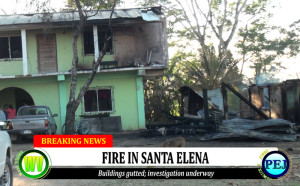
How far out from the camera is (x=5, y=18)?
1773cm

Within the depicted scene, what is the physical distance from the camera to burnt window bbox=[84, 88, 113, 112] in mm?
17844

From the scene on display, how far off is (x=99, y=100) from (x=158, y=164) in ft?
40.9

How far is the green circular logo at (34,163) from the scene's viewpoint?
537 centimetres

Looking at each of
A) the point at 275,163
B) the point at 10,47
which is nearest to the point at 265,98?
the point at 275,163

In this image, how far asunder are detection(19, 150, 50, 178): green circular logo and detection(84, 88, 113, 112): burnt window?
40.5ft

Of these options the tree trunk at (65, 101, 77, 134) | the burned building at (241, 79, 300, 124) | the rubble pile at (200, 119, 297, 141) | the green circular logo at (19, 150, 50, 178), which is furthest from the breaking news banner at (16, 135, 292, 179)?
the burned building at (241, 79, 300, 124)

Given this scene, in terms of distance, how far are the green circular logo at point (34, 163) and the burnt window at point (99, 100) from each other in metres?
12.4

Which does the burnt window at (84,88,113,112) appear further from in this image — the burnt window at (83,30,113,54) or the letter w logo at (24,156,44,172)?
the letter w logo at (24,156,44,172)

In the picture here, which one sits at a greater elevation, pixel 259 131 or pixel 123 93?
pixel 123 93

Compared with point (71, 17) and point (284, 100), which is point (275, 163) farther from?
point (71, 17)

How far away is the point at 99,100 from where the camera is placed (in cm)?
1788

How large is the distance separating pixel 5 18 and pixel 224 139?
12.4 metres

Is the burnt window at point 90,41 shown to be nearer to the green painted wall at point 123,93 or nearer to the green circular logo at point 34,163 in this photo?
the green painted wall at point 123,93

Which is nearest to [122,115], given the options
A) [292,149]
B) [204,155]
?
[292,149]
